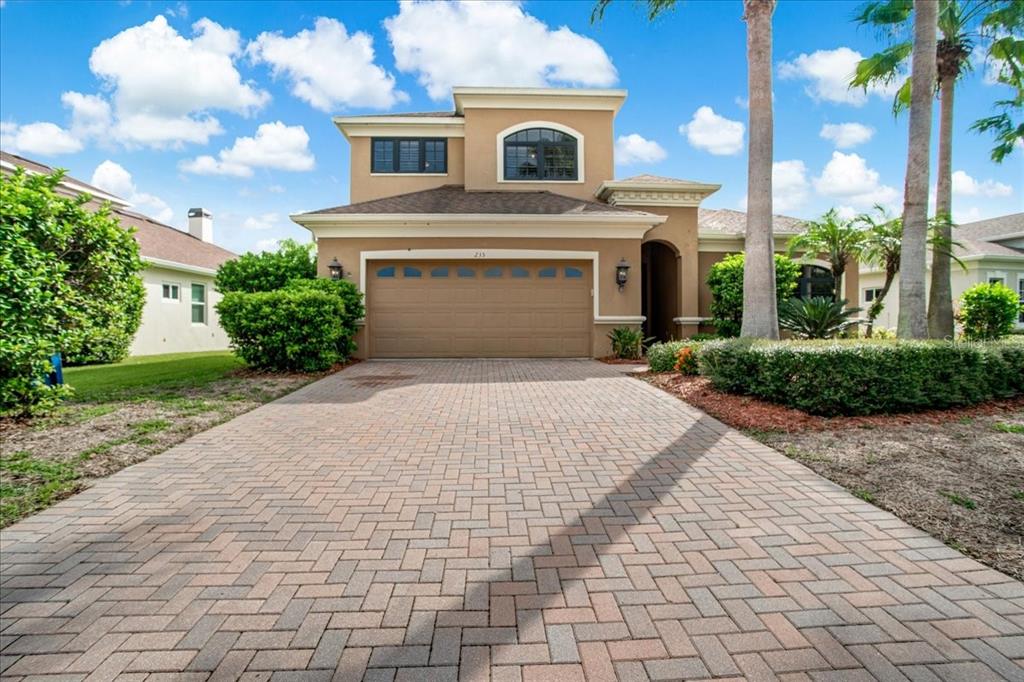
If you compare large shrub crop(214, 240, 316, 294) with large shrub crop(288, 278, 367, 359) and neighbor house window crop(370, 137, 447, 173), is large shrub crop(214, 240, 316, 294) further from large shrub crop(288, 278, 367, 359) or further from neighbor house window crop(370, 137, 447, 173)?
neighbor house window crop(370, 137, 447, 173)

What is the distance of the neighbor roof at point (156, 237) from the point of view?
17.3 meters

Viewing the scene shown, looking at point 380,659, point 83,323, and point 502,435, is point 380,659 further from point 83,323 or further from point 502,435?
point 83,323

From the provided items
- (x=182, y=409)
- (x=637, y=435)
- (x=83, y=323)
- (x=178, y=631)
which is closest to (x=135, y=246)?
(x=83, y=323)

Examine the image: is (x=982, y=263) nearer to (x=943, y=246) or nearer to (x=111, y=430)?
(x=943, y=246)

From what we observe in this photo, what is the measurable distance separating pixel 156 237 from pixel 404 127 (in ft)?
38.0

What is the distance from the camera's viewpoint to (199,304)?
66.7ft

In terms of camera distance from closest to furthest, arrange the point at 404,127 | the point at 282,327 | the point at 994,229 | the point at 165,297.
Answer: the point at 282,327 → the point at 404,127 → the point at 165,297 → the point at 994,229

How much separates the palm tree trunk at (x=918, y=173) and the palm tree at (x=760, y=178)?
7.23 ft

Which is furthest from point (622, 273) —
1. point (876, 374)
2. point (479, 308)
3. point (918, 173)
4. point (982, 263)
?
point (982, 263)

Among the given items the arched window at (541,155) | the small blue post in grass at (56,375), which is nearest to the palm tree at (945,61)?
the arched window at (541,155)

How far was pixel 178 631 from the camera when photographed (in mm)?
2395

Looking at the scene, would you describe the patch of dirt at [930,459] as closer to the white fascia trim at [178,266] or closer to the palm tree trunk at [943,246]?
the palm tree trunk at [943,246]

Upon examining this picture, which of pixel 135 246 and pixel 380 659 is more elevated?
pixel 135 246

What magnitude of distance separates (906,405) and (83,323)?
1137 cm
